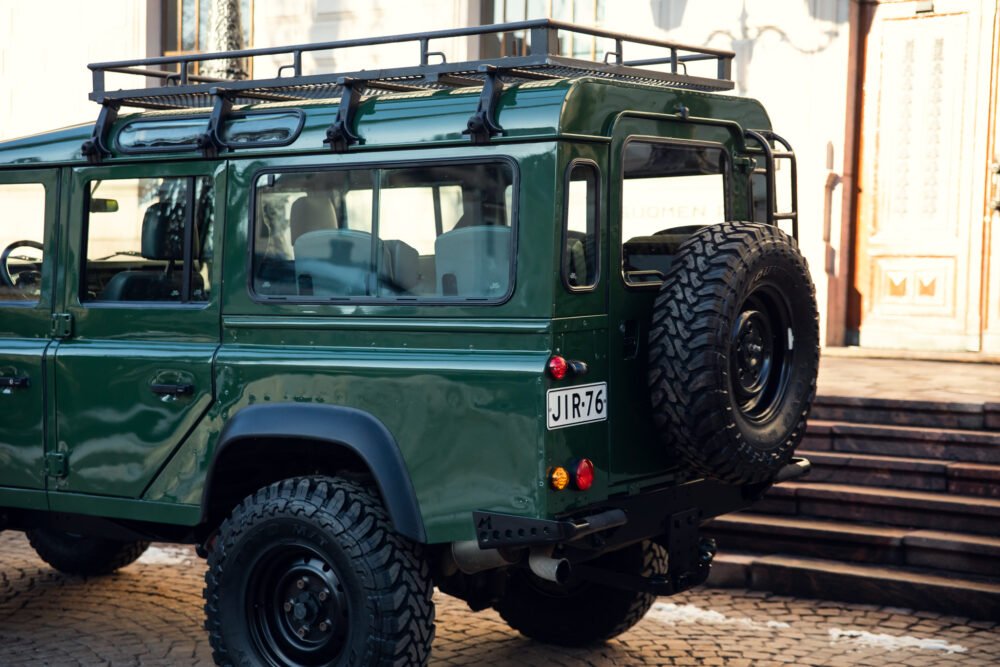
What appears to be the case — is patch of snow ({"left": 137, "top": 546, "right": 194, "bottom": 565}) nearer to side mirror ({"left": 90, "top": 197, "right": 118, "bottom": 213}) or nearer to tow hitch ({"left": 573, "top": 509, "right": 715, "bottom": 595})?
side mirror ({"left": 90, "top": 197, "right": 118, "bottom": 213})

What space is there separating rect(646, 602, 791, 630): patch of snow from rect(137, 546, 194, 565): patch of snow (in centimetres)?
273

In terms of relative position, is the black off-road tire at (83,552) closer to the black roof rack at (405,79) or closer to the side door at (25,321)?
the side door at (25,321)

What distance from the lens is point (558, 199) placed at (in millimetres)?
4586

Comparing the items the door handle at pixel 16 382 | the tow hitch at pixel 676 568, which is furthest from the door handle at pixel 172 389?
the tow hitch at pixel 676 568

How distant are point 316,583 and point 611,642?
1.73 metres

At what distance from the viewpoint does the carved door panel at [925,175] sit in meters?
10.3

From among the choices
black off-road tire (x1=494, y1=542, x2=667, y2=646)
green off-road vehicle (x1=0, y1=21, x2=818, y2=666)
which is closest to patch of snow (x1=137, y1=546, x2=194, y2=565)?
green off-road vehicle (x1=0, y1=21, x2=818, y2=666)

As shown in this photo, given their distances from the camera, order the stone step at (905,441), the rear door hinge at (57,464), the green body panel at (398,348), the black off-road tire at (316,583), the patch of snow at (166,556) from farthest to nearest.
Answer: the patch of snow at (166,556)
the stone step at (905,441)
the rear door hinge at (57,464)
the black off-road tire at (316,583)
the green body panel at (398,348)

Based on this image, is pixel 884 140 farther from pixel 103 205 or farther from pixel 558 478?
pixel 558 478

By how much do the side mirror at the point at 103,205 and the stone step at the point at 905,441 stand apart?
13.1 ft

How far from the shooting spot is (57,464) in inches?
220

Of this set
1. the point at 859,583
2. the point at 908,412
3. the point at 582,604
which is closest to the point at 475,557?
the point at 582,604

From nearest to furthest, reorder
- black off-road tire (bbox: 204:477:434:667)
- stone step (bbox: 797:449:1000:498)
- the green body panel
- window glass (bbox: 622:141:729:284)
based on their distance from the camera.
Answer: the green body panel, black off-road tire (bbox: 204:477:434:667), window glass (bbox: 622:141:729:284), stone step (bbox: 797:449:1000:498)

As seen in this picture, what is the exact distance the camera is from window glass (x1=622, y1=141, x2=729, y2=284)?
5059mm
